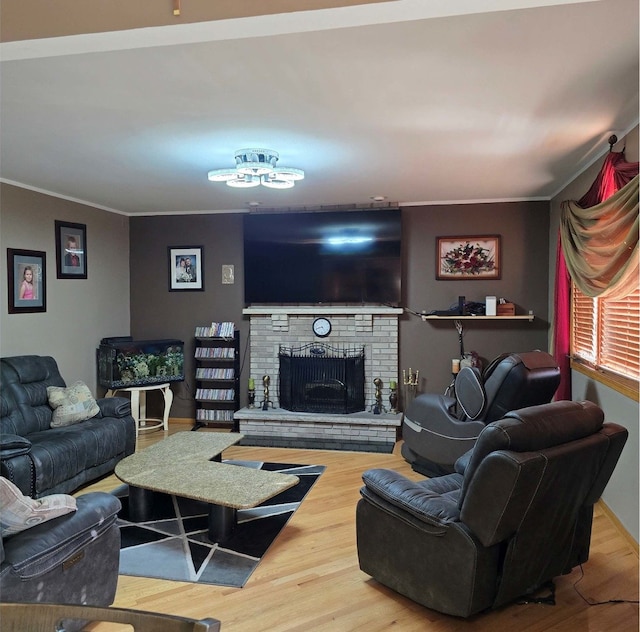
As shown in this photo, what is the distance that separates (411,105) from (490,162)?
4.80 feet

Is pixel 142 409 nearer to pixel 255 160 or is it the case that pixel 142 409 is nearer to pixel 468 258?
pixel 255 160

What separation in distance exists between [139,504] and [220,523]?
697 mm

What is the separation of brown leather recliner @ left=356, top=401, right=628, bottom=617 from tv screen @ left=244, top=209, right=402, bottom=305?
3397mm

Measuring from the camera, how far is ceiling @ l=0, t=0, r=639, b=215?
1.83 metres

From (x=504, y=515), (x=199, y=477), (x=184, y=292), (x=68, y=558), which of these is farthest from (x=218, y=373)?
(x=504, y=515)

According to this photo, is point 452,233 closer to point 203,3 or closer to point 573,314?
point 573,314

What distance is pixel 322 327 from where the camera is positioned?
593 cm

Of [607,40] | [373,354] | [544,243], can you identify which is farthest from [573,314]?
[607,40]

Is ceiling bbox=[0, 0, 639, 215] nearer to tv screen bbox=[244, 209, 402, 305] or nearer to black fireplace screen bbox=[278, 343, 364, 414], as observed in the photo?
tv screen bbox=[244, 209, 402, 305]

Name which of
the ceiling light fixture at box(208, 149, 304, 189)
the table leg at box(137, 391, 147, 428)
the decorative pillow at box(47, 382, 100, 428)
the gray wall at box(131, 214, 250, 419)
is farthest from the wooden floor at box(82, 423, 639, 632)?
the gray wall at box(131, 214, 250, 419)

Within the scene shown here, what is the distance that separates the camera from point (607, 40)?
204cm

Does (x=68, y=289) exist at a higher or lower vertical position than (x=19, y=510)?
higher

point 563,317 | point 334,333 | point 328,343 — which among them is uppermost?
point 563,317

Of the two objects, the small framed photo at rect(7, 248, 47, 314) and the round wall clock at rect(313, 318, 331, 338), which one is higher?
the small framed photo at rect(7, 248, 47, 314)
